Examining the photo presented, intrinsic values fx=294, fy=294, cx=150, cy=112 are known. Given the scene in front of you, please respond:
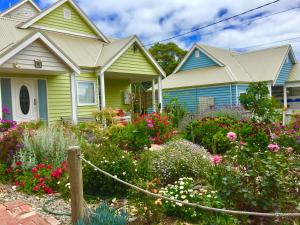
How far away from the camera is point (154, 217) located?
366 cm

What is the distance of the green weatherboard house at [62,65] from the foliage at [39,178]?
5097 millimetres

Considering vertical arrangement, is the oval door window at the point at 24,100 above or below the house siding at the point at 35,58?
below

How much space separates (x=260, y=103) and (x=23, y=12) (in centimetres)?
1873

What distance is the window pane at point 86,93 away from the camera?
14.1m

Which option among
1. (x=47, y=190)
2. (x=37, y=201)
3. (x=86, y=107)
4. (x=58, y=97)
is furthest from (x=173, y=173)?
(x=86, y=107)

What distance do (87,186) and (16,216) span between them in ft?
3.82

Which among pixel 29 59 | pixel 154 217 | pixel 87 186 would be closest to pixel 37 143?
pixel 87 186

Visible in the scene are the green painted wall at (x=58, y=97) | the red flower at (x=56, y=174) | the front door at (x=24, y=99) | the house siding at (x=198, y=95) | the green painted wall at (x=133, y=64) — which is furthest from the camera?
the house siding at (x=198, y=95)

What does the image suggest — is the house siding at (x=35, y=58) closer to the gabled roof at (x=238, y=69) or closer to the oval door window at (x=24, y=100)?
the oval door window at (x=24, y=100)

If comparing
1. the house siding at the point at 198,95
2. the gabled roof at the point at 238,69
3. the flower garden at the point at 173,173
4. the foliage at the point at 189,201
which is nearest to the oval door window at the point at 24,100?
the flower garden at the point at 173,173

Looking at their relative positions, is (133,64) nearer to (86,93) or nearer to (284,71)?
(86,93)

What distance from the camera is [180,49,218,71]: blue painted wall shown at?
24731 millimetres

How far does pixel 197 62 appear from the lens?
25.7 meters

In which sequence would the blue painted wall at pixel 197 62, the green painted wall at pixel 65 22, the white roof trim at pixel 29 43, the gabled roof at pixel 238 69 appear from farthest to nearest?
the blue painted wall at pixel 197 62, the gabled roof at pixel 238 69, the green painted wall at pixel 65 22, the white roof trim at pixel 29 43
